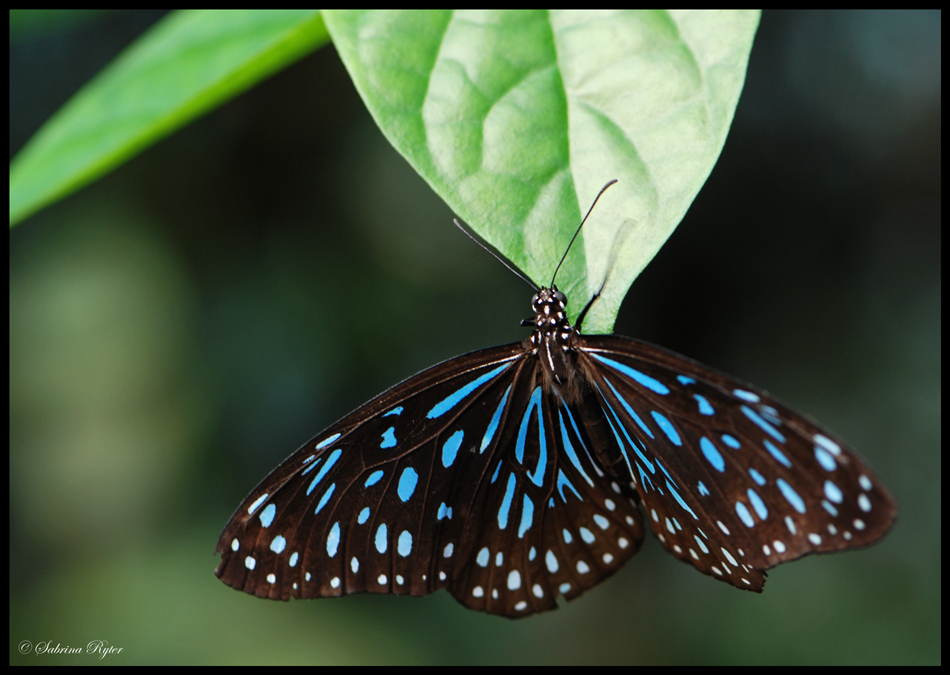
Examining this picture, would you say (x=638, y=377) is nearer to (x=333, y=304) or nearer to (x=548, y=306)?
(x=548, y=306)

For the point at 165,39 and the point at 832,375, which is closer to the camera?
the point at 165,39

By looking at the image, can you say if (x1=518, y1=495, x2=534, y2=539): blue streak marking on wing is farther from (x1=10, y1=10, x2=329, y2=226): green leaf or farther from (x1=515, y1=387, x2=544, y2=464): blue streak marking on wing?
(x1=10, y1=10, x2=329, y2=226): green leaf

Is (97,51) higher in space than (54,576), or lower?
higher

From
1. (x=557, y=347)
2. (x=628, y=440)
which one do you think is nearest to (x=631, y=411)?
(x=628, y=440)

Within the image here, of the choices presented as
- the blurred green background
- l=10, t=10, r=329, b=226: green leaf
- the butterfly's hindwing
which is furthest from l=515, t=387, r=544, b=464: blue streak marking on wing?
the blurred green background

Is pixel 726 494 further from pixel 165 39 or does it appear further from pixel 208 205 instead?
pixel 208 205

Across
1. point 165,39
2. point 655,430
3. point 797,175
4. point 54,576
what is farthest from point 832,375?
point 54,576
